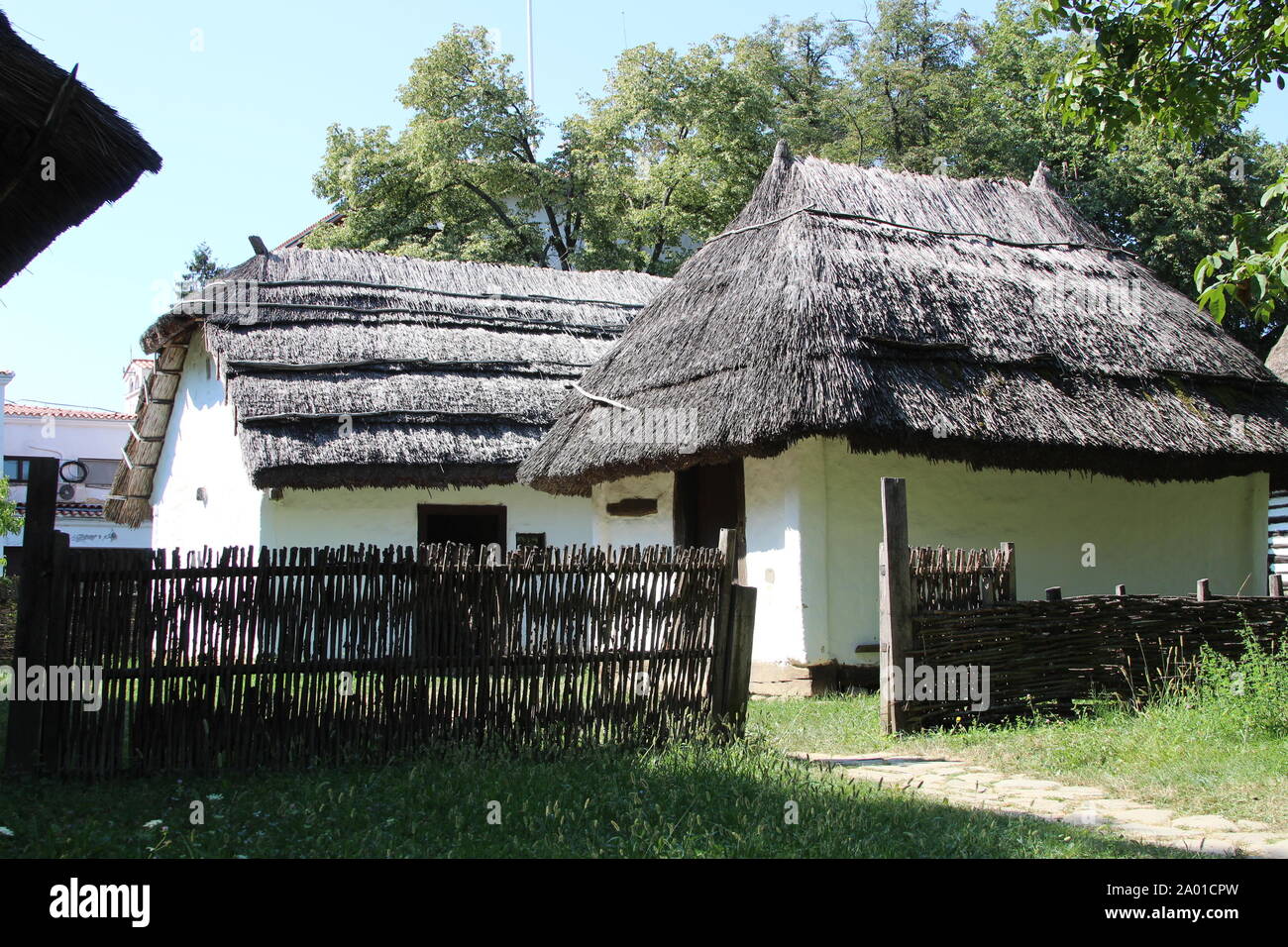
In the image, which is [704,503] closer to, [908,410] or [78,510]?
[908,410]

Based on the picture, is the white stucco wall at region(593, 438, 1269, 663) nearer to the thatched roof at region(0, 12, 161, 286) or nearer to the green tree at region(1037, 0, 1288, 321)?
the green tree at region(1037, 0, 1288, 321)

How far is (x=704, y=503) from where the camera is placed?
1184 cm

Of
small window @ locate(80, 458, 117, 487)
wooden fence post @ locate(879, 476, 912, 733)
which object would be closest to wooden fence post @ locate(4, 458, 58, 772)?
wooden fence post @ locate(879, 476, 912, 733)

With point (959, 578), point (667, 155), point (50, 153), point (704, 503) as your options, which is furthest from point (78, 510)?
point (959, 578)

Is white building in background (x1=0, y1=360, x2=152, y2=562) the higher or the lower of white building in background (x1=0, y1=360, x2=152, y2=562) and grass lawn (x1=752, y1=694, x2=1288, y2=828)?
the higher

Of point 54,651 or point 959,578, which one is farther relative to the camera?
point 959,578

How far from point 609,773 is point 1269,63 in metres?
7.24

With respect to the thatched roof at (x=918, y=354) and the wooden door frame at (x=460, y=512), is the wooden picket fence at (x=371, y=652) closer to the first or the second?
the thatched roof at (x=918, y=354)

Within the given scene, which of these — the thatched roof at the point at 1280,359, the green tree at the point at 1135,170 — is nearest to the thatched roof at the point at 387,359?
the green tree at the point at 1135,170

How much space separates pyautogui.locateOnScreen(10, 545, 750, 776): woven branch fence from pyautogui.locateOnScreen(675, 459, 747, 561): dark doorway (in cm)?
411

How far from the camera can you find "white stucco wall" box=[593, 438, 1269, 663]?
10.2 meters

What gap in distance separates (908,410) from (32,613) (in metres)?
6.84
